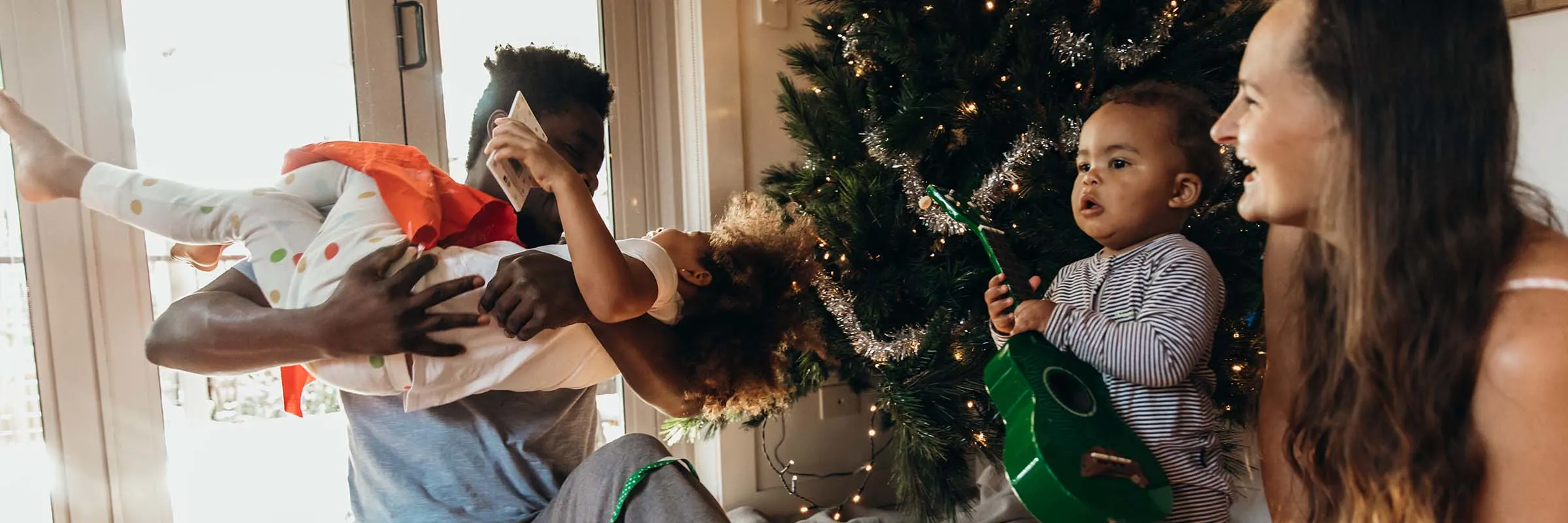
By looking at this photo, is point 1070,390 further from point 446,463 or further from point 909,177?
point 446,463

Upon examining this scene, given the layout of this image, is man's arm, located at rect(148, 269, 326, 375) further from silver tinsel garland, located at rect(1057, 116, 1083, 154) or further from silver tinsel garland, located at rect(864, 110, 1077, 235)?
silver tinsel garland, located at rect(1057, 116, 1083, 154)

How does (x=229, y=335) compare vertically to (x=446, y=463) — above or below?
above

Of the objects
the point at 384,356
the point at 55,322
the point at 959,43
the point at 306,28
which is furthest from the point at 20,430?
the point at 959,43

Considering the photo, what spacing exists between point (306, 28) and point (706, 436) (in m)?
1.27

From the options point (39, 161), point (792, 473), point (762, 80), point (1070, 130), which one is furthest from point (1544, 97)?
point (39, 161)

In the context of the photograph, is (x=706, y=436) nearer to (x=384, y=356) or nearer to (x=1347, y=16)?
(x=384, y=356)

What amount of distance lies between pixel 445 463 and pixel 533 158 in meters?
0.43

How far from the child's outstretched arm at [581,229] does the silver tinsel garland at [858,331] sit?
1.80 ft

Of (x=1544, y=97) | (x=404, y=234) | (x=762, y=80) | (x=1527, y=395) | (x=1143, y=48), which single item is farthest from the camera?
(x=762, y=80)

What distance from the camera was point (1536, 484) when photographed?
2.48 feet

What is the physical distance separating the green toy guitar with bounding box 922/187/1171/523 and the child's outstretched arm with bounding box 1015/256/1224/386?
0.03 metres

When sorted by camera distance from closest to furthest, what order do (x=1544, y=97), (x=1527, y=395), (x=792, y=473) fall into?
(x=1527, y=395), (x=1544, y=97), (x=792, y=473)

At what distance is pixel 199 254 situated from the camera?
4.21 feet

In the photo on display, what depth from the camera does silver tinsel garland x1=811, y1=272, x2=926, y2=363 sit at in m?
1.59
